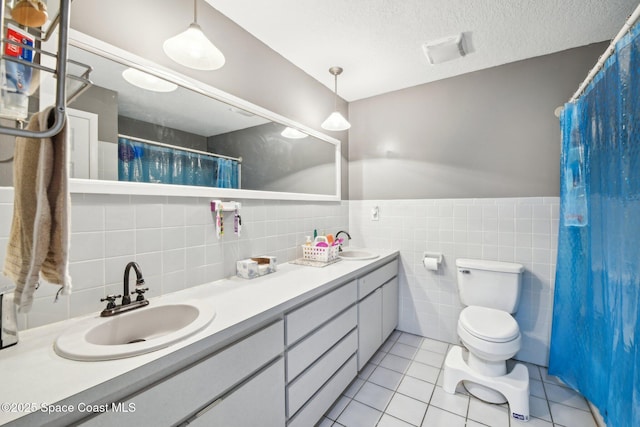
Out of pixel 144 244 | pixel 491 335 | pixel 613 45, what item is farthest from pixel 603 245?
pixel 144 244

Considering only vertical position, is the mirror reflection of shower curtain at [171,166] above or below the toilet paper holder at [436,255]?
above

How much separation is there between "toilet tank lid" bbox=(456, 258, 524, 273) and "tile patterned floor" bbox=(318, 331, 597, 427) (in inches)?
31.1

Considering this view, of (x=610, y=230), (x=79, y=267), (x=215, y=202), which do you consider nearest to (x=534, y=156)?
(x=610, y=230)

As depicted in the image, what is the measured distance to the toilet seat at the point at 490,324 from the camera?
1.62m

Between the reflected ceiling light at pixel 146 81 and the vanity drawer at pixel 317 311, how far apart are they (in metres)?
1.28

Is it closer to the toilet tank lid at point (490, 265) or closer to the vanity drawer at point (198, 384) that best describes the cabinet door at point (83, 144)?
the vanity drawer at point (198, 384)

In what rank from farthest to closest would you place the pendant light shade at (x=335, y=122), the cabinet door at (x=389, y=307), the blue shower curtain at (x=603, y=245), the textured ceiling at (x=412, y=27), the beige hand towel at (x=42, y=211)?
1. the cabinet door at (x=389, y=307)
2. the pendant light shade at (x=335, y=122)
3. the textured ceiling at (x=412, y=27)
4. the blue shower curtain at (x=603, y=245)
5. the beige hand towel at (x=42, y=211)

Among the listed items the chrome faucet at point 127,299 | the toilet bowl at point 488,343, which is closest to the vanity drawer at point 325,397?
the toilet bowl at point 488,343

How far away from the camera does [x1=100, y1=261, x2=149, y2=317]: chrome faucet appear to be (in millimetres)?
1075

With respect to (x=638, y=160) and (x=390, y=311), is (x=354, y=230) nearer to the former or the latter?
(x=390, y=311)

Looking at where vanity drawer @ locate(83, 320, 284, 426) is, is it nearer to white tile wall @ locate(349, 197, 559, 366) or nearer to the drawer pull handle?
the drawer pull handle

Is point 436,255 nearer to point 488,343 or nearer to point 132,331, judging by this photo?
point 488,343

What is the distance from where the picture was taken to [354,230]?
113 inches

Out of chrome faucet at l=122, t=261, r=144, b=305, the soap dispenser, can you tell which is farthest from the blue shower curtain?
the soap dispenser
